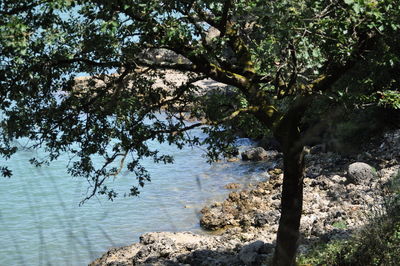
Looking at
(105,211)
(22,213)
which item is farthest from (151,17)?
(22,213)

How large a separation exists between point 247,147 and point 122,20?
80.3 feet

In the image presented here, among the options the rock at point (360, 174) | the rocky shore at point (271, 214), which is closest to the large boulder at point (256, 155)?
the rocky shore at point (271, 214)

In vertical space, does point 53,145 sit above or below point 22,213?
above

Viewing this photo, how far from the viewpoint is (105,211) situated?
2189 centimetres

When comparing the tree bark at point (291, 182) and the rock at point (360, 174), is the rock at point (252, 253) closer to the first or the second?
the tree bark at point (291, 182)

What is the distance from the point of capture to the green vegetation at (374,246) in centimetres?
929

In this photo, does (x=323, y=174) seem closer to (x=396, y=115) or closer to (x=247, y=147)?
(x=396, y=115)

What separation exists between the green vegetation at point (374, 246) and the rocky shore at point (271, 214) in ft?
2.40

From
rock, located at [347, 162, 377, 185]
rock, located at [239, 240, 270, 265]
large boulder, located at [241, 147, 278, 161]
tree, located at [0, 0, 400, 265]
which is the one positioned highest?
tree, located at [0, 0, 400, 265]

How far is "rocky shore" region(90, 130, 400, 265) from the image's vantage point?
14039 mm

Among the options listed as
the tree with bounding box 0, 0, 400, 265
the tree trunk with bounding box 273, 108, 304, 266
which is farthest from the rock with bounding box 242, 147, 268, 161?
the tree trunk with bounding box 273, 108, 304, 266

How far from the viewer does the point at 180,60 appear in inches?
388

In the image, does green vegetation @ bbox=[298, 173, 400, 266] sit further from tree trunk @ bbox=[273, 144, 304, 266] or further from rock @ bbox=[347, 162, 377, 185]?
rock @ bbox=[347, 162, 377, 185]

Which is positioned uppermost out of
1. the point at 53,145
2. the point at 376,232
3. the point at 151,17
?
the point at 151,17
